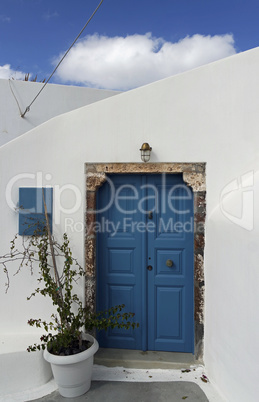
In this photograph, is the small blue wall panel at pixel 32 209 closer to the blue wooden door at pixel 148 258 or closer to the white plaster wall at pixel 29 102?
the blue wooden door at pixel 148 258

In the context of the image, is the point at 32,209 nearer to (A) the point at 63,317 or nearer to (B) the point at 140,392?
(A) the point at 63,317

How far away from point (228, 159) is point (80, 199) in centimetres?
151

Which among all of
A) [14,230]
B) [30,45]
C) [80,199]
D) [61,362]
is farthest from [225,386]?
[30,45]

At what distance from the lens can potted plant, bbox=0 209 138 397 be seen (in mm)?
2641

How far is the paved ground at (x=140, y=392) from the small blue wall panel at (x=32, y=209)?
152 cm

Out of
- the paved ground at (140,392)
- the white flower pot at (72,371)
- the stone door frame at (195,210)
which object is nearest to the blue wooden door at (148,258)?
the stone door frame at (195,210)

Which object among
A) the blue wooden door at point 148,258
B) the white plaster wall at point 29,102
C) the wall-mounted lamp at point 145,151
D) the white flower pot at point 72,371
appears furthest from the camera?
the white plaster wall at point 29,102

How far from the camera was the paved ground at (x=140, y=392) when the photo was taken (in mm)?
2642

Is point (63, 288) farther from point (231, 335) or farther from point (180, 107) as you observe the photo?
point (180, 107)

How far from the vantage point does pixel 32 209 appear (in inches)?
124

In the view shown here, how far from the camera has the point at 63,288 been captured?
10.1 feet

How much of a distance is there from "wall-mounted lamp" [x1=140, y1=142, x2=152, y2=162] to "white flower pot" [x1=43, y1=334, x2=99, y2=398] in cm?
182

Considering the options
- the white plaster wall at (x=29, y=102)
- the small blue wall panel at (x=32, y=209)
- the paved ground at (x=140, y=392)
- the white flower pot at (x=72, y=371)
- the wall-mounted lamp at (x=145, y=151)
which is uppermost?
the white plaster wall at (x=29, y=102)

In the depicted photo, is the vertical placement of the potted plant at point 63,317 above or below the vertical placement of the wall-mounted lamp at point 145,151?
below
